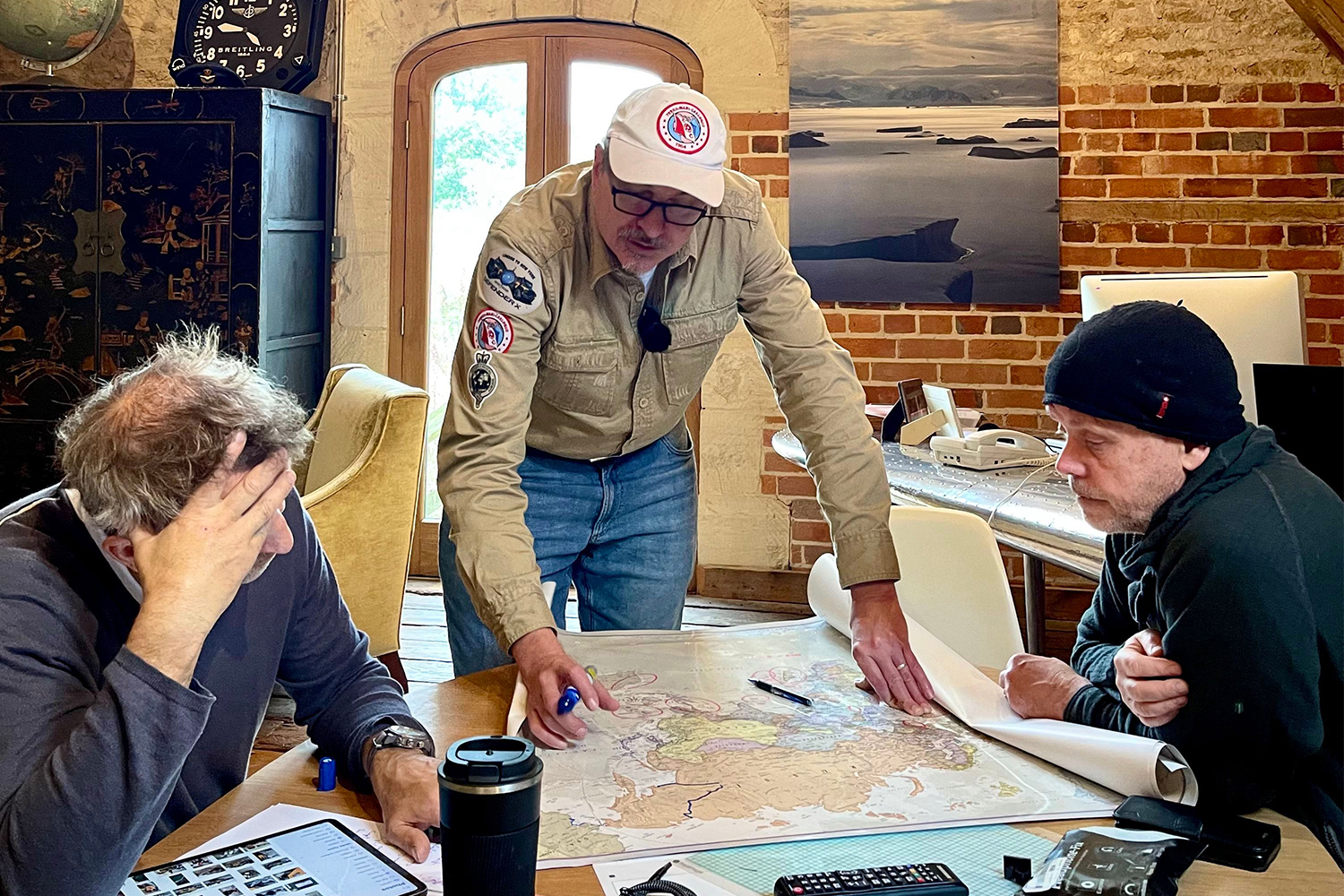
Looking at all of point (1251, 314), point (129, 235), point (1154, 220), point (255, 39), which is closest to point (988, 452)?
point (1251, 314)

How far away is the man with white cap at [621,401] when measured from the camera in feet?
5.34

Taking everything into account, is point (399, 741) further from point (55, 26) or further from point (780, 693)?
point (55, 26)

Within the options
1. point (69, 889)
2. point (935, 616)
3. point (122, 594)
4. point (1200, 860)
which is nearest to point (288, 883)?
point (69, 889)

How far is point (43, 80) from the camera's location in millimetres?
4812

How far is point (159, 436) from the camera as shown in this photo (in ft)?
3.85

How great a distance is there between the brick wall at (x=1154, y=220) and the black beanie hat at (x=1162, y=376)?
3.02 meters

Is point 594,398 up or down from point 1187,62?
down

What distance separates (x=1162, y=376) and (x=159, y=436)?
1034 mm

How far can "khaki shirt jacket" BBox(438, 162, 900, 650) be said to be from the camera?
167 centimetres

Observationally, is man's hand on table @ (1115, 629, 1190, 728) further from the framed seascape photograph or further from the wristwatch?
the framed seascape photograph

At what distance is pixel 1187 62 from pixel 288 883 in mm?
4236

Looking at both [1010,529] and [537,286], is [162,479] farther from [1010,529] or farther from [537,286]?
[1010,529]

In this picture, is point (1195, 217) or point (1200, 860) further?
point (1195, 217)

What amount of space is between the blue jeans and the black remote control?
99cm
